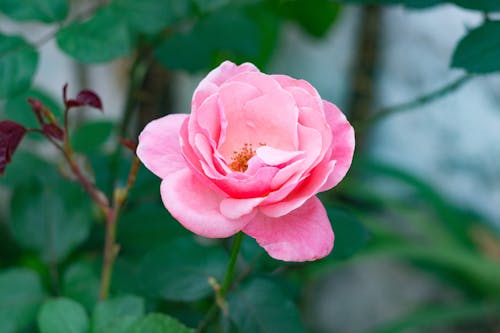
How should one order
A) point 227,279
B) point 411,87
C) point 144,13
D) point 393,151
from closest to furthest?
point 227,279, point 144,13, point 411,87, point 393,151

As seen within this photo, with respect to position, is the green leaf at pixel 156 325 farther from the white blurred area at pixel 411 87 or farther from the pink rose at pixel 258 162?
the white blurred area at pixel 411 87

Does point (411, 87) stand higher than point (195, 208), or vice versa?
point (195, 208)

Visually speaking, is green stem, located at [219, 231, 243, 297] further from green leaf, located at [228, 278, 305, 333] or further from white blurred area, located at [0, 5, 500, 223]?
white blurred area, located at [0, 5, 500, 223]

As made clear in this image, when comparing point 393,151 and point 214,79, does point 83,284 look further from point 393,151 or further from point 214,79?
Result: point 393,151

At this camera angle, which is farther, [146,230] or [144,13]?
[146,230]

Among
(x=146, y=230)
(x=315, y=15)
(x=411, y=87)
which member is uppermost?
(x=146, y=230)

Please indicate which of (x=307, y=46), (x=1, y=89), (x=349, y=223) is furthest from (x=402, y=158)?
(x=1, y=89)

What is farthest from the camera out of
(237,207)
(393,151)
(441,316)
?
(393,151)

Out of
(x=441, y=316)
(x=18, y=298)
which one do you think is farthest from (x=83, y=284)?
(x=441, y=316)
